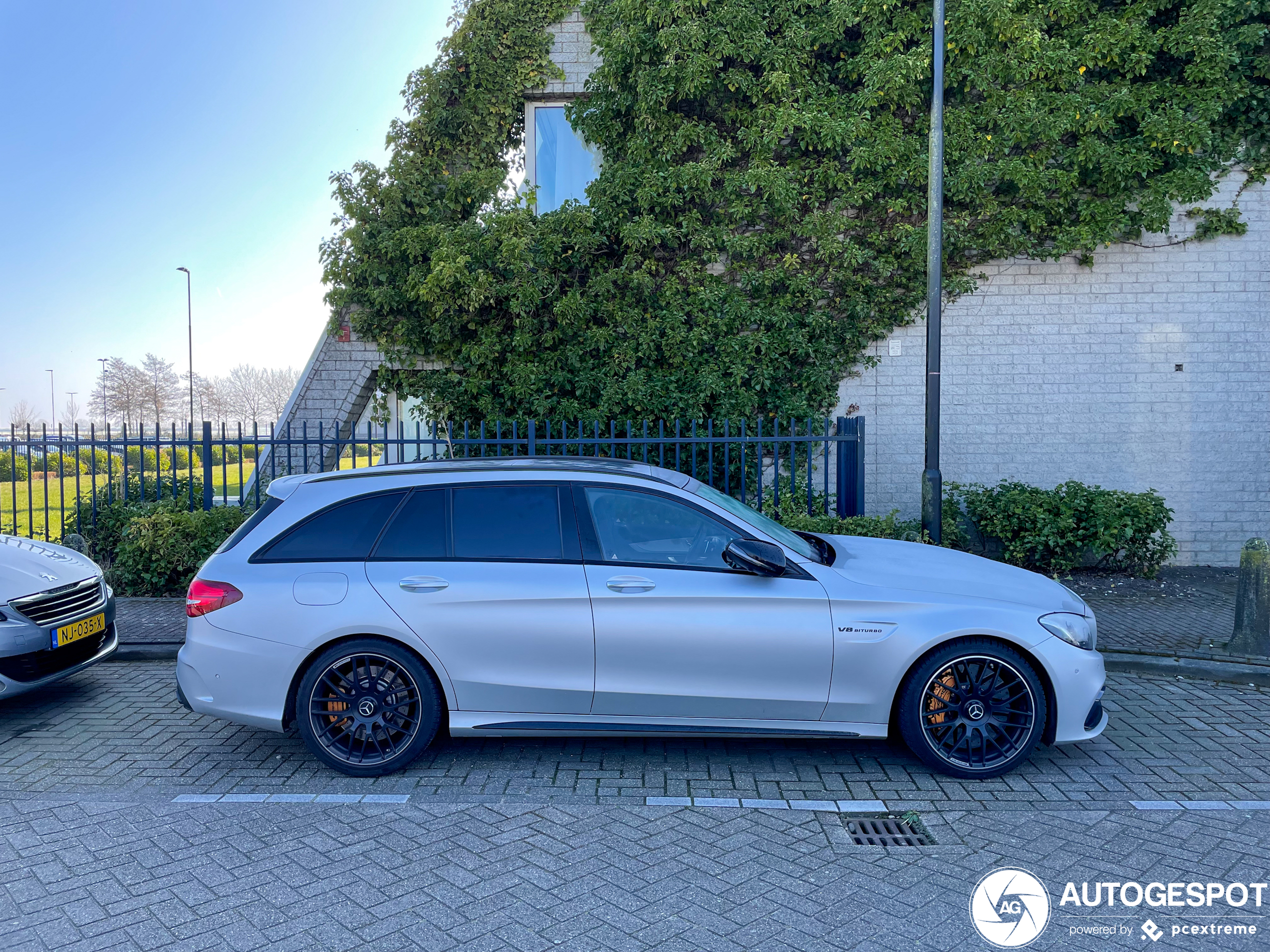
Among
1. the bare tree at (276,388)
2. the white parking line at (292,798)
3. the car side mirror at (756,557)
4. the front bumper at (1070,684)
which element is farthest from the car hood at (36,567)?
the bare tree at (276,388)

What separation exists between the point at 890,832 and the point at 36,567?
18.1 feet

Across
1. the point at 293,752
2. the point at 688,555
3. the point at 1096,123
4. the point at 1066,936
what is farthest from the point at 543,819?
the point at 1096,123

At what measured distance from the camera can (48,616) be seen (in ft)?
18.4

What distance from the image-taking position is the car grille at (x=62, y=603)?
547 centimetres

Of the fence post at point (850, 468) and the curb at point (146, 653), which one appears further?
the fence post at point (850, 468)

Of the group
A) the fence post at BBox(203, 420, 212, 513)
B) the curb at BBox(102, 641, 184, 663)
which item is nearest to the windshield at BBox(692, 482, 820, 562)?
the curb at BBox(102, 641, 184, 663)

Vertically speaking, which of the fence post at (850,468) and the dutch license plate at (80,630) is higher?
the fence post at (850,468)

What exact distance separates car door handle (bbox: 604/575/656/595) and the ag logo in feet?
6.36

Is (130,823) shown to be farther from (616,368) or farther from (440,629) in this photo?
(616,368)

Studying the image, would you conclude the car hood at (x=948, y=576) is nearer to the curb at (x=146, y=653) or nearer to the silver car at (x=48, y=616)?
the silver car at (x=48, y=616)

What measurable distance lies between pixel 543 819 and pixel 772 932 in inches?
51.3

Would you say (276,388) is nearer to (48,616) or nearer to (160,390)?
(160,390)

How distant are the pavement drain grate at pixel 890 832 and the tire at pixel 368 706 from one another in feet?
6.97

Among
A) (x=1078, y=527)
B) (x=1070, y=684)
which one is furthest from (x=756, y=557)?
(x=1078, y=527)
